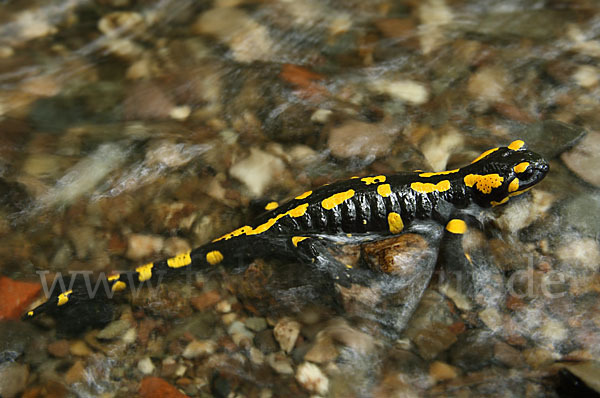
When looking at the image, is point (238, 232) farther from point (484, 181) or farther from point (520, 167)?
point (520, 167)

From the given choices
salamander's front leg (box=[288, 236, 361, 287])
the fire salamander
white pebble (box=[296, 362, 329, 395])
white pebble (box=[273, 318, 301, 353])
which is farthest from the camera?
the fire salamander

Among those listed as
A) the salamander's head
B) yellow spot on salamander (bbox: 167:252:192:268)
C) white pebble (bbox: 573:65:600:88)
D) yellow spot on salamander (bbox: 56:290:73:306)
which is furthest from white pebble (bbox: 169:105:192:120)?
white pebble (bbox: 573:65:600:88)

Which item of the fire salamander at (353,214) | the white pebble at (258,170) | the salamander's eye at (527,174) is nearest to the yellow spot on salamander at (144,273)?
the fire salamander at (353,214)

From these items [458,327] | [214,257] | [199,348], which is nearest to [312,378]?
[199,348]

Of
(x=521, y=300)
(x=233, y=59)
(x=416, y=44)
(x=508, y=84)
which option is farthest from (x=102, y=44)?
(x=521, y=300)

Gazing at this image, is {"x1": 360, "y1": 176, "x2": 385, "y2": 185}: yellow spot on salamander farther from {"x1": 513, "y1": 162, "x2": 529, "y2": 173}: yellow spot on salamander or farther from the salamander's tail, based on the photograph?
the salamander's tail

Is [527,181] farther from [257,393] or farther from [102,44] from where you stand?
[102,44]

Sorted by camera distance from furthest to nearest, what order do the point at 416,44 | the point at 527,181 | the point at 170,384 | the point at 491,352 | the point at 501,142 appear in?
1. the point at 416,44
2. the point at 501,142
3. the point at 527,181
4. the point at 170,384
5. the point at 491,352

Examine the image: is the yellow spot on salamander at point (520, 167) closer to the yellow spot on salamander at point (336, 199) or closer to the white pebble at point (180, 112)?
the yellow spot on salamander at point (336, 199)
